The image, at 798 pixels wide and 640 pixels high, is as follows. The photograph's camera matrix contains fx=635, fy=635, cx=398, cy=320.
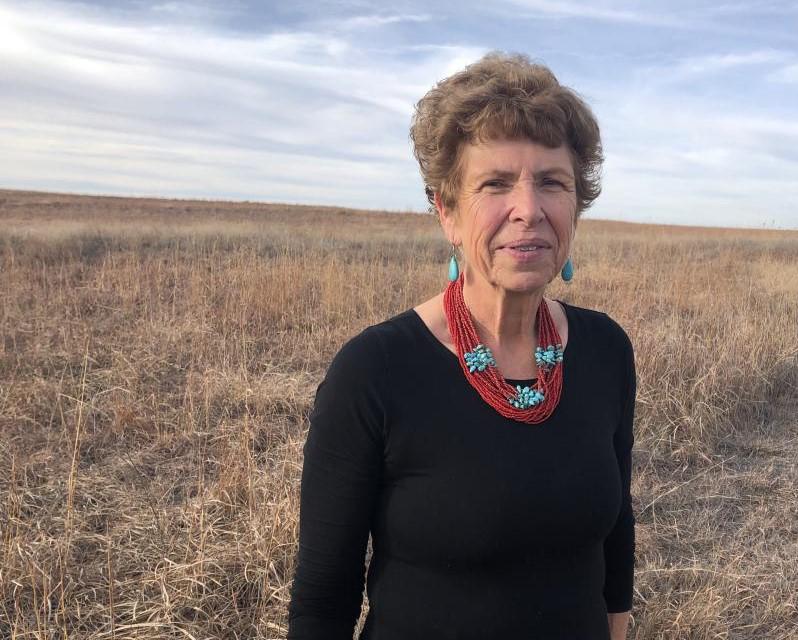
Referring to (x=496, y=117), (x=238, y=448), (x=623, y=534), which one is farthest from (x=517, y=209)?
(x=238, y=448)

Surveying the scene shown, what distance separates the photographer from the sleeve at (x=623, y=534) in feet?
4.75

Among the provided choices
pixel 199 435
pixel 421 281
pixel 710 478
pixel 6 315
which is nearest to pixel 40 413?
pixel 199 435

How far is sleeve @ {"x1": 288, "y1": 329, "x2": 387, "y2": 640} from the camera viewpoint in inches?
44.7

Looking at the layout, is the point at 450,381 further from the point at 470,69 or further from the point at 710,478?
the point at 710,478

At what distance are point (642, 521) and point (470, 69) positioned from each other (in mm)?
2653

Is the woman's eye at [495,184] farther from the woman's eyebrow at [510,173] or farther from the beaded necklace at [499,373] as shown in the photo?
the beaded necklace at [499,373]

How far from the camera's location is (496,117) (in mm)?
1208

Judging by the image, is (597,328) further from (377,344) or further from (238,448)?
(238,448)

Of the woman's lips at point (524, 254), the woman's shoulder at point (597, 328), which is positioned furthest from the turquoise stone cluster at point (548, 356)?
the woman's lips at point (524, 254)

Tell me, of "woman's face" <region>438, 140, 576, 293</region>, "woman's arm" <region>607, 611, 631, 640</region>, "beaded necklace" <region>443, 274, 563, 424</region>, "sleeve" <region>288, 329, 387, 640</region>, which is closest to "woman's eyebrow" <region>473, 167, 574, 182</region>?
"woman's face" <region>438, 140, 576, 293</region>

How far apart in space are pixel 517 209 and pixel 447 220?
21cm

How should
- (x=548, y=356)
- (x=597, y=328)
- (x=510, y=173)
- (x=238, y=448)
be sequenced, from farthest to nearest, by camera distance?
(x=238, y=448), (x=597, y=328), (x=548, y=356), (x=510, y=173)

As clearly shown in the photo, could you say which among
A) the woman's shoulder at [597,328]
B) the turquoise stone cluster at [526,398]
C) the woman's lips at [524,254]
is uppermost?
the woman's lips at [524,254]

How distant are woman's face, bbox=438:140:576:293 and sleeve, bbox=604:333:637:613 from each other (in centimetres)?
36
